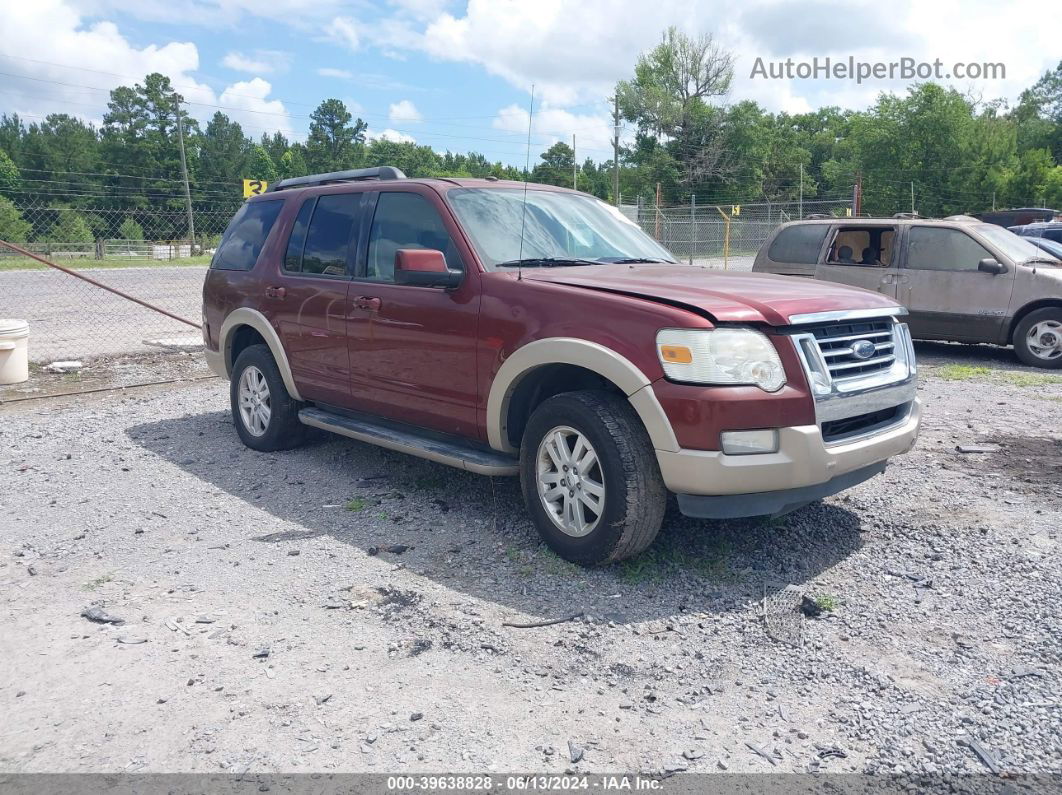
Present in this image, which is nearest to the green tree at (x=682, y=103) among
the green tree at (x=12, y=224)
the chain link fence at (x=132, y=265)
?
the chain link fence at (x=132, y=265)

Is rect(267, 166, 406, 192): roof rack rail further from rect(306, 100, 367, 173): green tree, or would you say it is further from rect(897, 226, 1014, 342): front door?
rect(306, 100, 367, 173): green tree

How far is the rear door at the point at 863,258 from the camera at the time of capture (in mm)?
Answer: 10945

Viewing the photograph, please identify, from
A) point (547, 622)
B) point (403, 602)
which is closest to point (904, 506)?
point (547, 622)

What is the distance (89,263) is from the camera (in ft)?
116

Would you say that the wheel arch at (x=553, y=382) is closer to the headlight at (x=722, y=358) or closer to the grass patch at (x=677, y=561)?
the headlight at (x=722, y=358)

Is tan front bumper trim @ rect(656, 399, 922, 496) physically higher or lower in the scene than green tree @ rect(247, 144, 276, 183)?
lower

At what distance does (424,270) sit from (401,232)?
2.68 feet

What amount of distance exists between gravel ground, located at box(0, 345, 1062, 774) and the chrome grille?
0.99 metres

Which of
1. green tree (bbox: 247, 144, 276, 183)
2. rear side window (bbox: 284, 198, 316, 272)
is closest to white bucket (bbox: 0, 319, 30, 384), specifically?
rear side window (bbox: 284, 198, 316, 272)

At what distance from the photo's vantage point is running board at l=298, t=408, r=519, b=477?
4.71 metres

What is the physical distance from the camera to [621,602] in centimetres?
400

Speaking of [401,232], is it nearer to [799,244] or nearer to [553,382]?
[553,382]

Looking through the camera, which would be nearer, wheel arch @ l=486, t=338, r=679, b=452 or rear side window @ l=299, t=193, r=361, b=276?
wheel arch @ l=486, t=338, r=679, b=452

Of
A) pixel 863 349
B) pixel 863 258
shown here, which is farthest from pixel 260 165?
pixel 863 349
